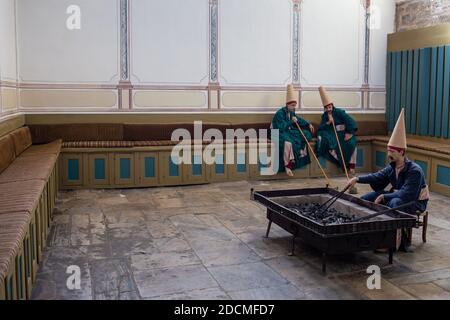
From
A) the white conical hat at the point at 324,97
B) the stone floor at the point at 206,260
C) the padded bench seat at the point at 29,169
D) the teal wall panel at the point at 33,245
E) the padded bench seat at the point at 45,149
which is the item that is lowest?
the stone floor at the point at 206,260

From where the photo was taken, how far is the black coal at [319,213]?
400cm

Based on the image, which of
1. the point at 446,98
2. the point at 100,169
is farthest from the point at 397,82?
the point at 100,169

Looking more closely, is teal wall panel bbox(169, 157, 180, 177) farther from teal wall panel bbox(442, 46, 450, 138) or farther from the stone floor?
teal wall panel bbox(442, 46, 450, 138)

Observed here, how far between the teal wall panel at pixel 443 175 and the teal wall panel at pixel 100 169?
173 inches

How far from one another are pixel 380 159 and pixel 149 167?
368 cm

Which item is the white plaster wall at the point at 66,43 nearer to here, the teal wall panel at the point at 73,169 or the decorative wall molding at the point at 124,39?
the decorative wall molding at the point at 124,39

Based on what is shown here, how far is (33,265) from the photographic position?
3617mm

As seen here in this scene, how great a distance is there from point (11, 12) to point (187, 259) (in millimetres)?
4463

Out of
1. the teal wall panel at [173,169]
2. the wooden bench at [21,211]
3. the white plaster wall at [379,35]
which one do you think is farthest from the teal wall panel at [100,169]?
the white plaster wall at [379,35]

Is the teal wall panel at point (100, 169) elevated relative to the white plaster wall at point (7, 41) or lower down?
lower down

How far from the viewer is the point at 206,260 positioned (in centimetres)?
407

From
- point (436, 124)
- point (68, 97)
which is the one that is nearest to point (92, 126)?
point (68, 97)

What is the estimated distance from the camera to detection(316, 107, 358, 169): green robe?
7871 millimetres

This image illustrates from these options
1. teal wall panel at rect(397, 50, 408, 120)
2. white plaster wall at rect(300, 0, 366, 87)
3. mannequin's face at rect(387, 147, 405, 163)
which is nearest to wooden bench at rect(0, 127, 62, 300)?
mannequin's face at rect(387, 147, 405, 163)
